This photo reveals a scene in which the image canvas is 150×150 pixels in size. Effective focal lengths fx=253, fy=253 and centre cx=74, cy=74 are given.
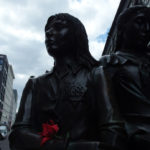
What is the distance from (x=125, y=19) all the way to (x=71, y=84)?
73 cm

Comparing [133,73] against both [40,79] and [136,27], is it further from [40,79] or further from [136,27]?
[40,79]

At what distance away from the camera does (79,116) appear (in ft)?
5.68

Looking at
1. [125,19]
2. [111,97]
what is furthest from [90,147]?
[125,19]

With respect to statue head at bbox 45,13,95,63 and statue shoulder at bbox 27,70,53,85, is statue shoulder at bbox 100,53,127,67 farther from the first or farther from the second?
statue shoulder at bbox 27,70,53,85

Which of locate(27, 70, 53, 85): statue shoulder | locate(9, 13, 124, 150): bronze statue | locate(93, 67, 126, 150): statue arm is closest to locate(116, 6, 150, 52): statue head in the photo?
locate(9, 13, 124, 150): bronze statue

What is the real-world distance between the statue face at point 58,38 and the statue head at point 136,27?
0.48 m

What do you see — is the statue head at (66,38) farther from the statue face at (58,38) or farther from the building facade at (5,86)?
the building facade at (5,86)

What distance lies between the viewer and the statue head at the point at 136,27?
2.03 metres

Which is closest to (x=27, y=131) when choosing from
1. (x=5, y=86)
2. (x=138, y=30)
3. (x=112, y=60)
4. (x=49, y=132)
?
(x=49, y=132)

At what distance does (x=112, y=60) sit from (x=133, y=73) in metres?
0.21

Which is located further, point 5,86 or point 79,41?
point 5,86

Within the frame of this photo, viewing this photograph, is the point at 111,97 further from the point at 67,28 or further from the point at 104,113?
the point at 67,28

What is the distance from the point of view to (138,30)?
2027 mm

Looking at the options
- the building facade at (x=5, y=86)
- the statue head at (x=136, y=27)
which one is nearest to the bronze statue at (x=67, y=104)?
the statue head at (x=136, y=27)
